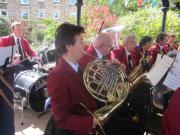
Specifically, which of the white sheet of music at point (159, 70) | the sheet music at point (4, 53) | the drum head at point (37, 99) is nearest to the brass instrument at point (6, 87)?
the sheet music at point (4, 53)

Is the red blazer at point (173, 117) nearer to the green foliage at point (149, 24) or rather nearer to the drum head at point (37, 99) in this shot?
the drum head at point (37, 99)

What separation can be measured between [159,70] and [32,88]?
2.97 metres

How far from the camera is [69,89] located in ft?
7.17

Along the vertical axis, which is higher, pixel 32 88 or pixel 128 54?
pixel 128 54

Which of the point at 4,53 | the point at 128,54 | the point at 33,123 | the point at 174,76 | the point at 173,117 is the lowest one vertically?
the point at 33,123

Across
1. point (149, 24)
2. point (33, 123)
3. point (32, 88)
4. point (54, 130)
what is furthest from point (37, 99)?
point (149, 24)

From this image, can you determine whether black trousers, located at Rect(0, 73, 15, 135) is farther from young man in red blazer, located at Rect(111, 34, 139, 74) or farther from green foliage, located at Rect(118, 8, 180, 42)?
green foliage, located at Rect(118, 8, 180, 42)

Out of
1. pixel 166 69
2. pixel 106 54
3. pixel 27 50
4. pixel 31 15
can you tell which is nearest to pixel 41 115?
pixel 27 50

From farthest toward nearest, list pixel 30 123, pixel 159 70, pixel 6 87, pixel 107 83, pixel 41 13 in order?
1. pixel 41 13
2. pixel 30 123
3. pixel 6 87
4. pixel 159 70
5. pixel 107 83

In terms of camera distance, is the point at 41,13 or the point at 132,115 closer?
the point at 132,115

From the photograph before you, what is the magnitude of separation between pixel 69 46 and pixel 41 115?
3236 mm

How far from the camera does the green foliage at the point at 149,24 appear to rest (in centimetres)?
1070

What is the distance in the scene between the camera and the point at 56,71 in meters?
2.18

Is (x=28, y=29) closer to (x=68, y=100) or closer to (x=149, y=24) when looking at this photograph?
(x=149, y=24)
